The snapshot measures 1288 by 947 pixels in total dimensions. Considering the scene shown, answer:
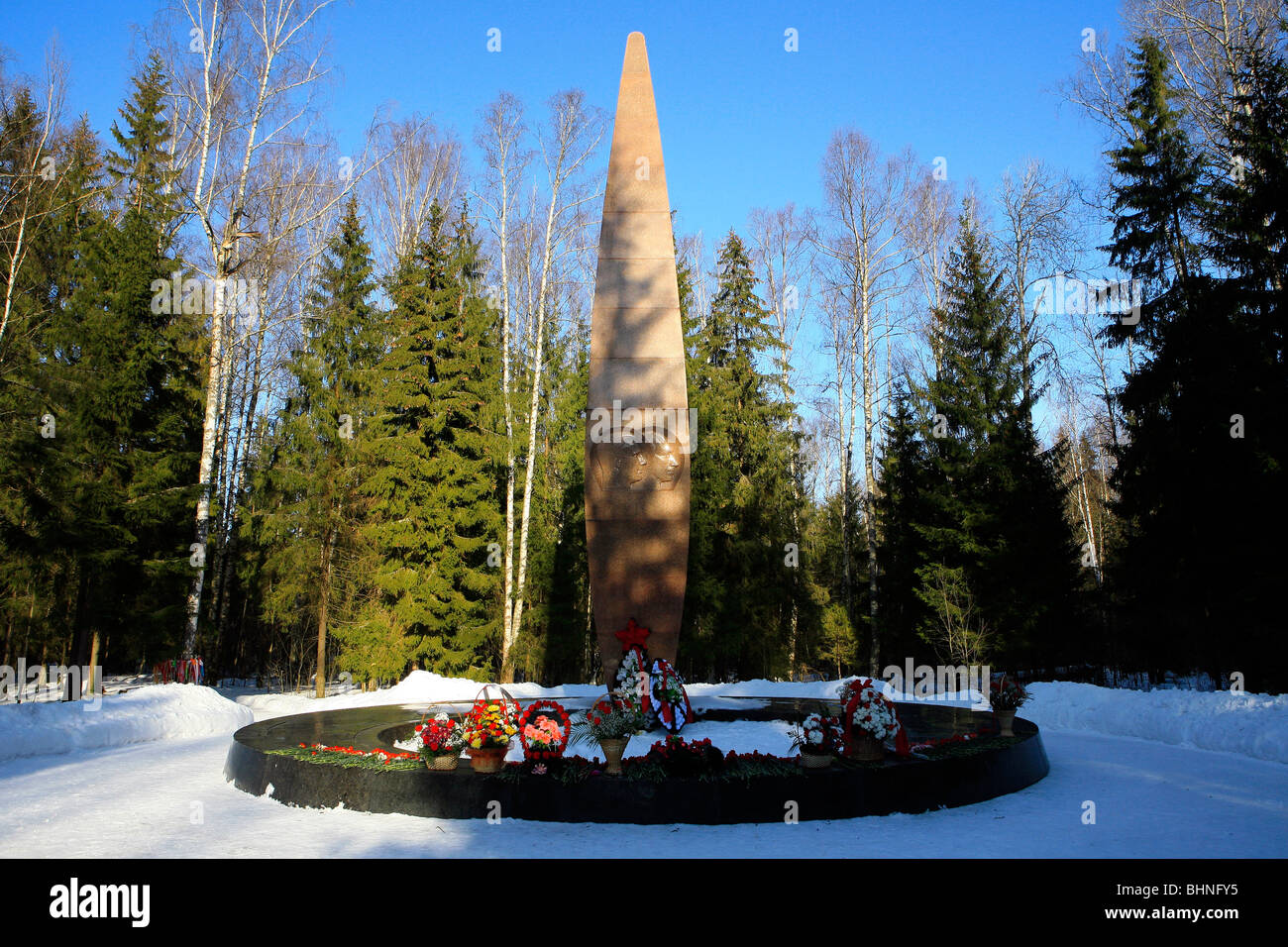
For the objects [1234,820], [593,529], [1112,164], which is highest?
[1112,164]

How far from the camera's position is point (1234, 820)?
21.1 ft

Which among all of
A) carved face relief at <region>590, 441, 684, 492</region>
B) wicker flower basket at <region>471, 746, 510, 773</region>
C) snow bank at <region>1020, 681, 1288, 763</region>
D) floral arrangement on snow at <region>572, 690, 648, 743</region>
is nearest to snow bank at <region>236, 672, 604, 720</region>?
carved face relief at <region>590, 441, 684, 492</region>

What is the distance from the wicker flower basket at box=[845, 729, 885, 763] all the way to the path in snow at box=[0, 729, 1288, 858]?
617mm

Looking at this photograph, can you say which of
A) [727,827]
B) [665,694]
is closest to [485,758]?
[727,827]

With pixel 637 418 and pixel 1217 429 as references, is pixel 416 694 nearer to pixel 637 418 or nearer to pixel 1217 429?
pixel 637 418

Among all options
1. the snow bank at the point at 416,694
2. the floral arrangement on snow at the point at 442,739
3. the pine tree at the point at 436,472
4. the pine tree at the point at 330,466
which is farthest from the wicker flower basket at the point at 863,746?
the pine tree at the point at 330,466

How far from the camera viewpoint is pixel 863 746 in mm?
7242

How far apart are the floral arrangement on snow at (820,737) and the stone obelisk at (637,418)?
3.38 metres

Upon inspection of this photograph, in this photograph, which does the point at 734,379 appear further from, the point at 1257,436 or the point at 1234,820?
the point at 1234,820

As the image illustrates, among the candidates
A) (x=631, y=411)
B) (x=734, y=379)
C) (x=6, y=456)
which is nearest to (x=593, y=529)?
(x=631, y=411)

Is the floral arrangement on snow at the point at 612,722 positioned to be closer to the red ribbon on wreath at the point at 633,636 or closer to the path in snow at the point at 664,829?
the path in snow at the point at 664,829

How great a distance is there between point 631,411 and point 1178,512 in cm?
1300

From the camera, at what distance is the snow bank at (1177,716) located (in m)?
9.66

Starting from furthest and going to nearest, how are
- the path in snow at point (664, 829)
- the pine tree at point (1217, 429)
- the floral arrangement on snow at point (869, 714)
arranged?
the pine tree at point (1217, 429)
the floral arrangement on snow at point (869, 714)
the path in snow at point (664, 829)
